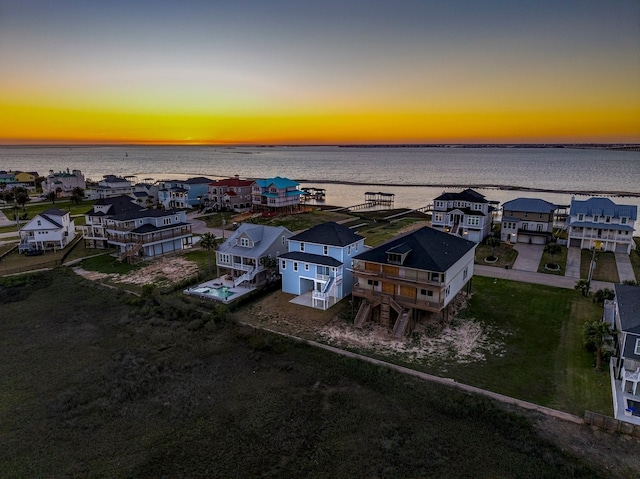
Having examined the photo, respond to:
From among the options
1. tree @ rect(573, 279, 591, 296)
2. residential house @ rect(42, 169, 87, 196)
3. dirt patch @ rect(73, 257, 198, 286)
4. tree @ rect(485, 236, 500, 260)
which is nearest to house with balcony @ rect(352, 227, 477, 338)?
tree @ rect(573, 279, 591, 296)

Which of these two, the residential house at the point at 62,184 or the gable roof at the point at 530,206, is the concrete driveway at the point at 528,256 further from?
the residential house at the point at 62,184

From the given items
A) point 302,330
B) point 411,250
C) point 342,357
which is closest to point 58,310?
point 302,330

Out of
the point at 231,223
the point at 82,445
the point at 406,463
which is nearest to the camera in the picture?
the point at 406,463

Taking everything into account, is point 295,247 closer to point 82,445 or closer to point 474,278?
point 474,278

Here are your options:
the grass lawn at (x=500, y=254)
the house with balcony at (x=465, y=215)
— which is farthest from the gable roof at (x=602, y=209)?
the house with balcony at (x=465, y=215)

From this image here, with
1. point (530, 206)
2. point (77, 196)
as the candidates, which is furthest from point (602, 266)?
point (77, 196)

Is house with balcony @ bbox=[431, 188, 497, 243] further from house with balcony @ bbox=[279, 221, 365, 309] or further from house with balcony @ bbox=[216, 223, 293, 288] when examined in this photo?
house with balcony @ bbox=[216, 223, 293, 288]
